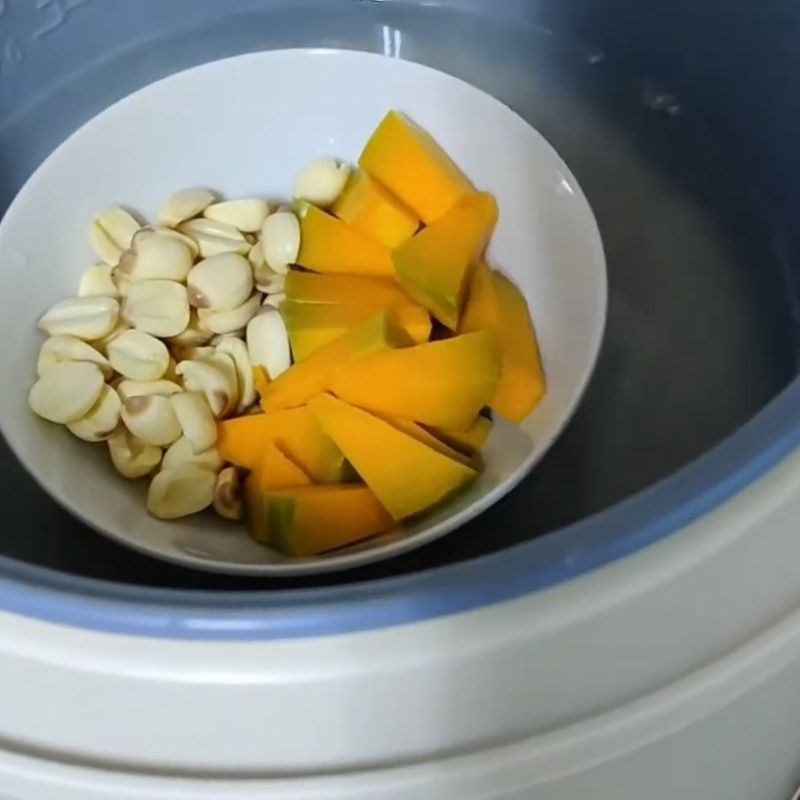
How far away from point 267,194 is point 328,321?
0.15m

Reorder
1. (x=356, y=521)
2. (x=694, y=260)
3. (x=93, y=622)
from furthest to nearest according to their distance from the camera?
1. (x=694, y=260)
2. (x=356, y=521)
3. (x=93, y=622)

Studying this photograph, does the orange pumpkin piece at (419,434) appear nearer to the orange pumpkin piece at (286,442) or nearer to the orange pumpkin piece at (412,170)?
the orange pumpkin piece at (286,442)

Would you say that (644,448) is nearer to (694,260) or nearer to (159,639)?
(694,260)

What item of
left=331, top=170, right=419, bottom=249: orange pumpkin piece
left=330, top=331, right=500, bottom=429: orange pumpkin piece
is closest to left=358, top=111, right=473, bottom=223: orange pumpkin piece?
left=331, top=170, right=419, bottom=249: orange pumpkin piece

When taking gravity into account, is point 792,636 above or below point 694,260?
below

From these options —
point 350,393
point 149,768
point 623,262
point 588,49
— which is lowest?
point 149,768

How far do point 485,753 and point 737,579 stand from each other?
11 centimetres

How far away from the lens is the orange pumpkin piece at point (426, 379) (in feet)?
2.01

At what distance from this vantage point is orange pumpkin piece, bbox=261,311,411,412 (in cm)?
63

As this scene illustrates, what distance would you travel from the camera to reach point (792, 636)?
0.49 metres

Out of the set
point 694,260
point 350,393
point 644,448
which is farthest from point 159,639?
point 694,260

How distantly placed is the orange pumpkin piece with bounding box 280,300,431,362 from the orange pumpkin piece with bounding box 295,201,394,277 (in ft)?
0.11

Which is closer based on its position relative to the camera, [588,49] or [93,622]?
[93,622]

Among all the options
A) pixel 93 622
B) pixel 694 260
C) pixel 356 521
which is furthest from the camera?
pixel 694 260
